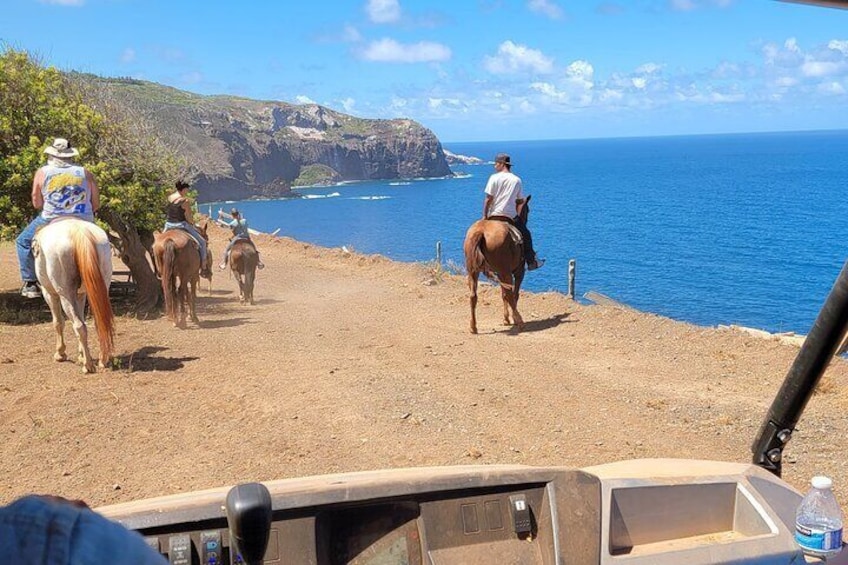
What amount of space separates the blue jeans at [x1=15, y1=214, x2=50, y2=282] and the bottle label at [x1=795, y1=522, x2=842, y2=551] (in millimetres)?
9776

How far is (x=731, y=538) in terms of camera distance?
3512mm

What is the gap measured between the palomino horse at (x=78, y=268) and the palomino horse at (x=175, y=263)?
3067 mm

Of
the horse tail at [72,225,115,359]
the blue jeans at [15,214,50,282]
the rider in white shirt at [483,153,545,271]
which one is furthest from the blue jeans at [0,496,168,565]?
the rider in white shirt at [483,153,545,271]

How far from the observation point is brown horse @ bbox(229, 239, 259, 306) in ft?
56.1

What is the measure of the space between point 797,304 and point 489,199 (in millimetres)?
35968

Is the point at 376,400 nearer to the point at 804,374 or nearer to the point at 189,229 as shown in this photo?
the point at 189,229

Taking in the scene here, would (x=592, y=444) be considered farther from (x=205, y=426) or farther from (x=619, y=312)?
(x=619, y=312)

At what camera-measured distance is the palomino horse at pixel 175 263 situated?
12984 millimetres

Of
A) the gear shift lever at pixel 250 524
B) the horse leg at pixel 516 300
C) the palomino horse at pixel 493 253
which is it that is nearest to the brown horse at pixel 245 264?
the palomino horse at pixel 493 253

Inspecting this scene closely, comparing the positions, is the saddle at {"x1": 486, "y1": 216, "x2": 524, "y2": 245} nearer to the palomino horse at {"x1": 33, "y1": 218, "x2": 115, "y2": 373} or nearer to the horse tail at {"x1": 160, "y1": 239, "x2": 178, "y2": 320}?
the horse tail at {"x1": 160, "y1": 239, "x2": 178, "y2": 320}

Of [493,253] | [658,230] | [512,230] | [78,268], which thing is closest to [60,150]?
[78,268]

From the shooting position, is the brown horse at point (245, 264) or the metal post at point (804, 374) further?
the brown horse at point (245, 264)

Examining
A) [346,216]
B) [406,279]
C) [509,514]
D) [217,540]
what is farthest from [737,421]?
[346,216]

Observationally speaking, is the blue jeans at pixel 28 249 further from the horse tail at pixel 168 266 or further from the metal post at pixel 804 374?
the metal post at pixel 804 374
